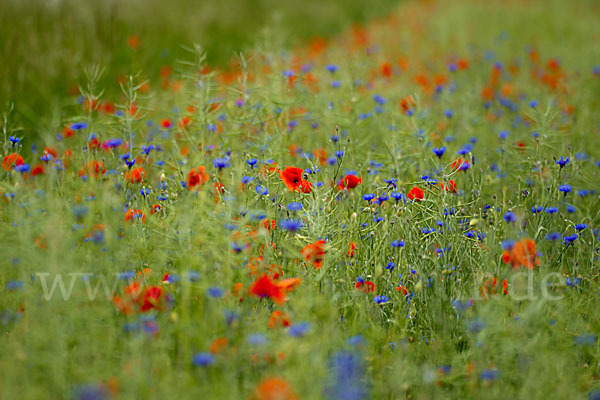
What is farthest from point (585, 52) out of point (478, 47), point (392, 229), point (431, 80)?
point (392, 229)

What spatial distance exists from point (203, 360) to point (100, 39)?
4594 millimetres

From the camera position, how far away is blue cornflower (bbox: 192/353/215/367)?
148 centimetres

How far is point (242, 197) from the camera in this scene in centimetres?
230

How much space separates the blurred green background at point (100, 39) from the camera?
4109 millimetres

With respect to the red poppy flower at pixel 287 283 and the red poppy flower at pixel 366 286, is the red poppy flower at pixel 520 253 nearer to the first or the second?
the red poppy flower at pixel 366 286

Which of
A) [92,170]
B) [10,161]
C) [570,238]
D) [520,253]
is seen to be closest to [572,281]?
[570,238]

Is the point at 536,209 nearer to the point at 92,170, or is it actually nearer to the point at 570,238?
the point at 570,238

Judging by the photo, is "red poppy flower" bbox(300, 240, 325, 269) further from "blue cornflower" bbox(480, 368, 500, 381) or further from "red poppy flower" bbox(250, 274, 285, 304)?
"blue cornflower" bbox(480, 368, 500, 381)

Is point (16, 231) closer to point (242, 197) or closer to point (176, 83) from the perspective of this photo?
point (242, 197)

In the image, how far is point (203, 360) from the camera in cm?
148

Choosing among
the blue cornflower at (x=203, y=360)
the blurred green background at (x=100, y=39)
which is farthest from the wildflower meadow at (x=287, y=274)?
the blurred green background at (x=100, y=39)

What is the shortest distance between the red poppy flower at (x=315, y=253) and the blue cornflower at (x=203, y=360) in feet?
1.72

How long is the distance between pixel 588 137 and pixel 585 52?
8.89 ft

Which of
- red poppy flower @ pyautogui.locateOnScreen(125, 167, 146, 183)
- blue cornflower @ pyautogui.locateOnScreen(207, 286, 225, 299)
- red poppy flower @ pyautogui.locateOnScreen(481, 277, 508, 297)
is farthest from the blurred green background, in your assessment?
red poppy flower @ pyautogui.locateOnScreen(481, 277, 508, 297)
